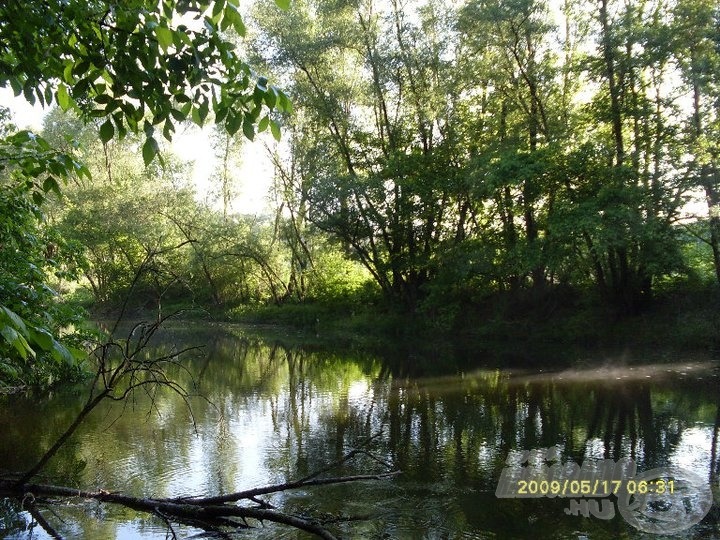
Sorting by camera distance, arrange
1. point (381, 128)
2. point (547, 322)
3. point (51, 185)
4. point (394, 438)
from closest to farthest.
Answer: point (51, 185) < point (394, 438) < point (547, 322) < point (381, 128)

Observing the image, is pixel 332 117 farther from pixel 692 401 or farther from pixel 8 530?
pixel 8 530

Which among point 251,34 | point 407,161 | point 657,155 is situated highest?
point 251,34

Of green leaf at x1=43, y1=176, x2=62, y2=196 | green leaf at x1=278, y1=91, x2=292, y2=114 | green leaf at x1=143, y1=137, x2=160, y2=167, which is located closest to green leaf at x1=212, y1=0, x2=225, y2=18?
green leaf at x1=278, y1=91, x2=292, y2=114

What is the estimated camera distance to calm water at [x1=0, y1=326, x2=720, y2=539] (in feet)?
21.4

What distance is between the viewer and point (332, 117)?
27.8 metres

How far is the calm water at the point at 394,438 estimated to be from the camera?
652 centimetres

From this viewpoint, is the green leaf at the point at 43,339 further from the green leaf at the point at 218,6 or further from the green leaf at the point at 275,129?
the green leaf at the point at 218,6

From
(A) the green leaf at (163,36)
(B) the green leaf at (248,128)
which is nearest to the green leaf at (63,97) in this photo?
(A) the green leaf at (163,36)

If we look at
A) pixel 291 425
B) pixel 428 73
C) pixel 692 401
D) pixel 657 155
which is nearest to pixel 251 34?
pixel 428 73

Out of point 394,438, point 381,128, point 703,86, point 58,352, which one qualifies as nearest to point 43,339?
point 58,352

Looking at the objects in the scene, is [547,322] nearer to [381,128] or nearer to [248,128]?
[381,128]

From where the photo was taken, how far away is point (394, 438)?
9.89 m

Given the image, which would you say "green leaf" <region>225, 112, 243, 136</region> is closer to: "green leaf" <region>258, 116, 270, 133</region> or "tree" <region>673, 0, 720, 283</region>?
"green leaf" <region>258, 116, 270, 133</region>

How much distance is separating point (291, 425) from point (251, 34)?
23.0m
